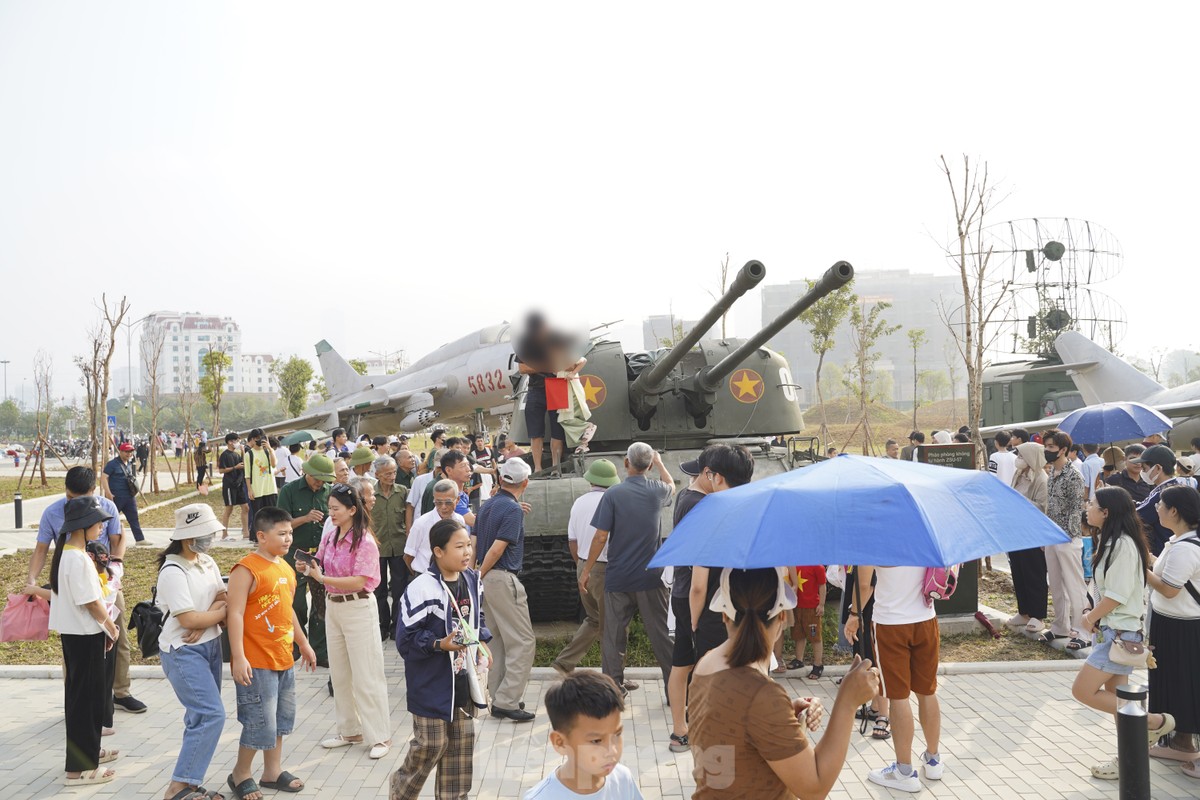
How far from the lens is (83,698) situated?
233 inches

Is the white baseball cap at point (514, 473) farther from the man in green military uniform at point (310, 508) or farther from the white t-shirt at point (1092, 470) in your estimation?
the white t-shirt at point (1092, 470)

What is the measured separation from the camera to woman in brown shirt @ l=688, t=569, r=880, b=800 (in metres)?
2.93

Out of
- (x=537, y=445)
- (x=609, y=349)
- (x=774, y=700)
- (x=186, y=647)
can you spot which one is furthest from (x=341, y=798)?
(x=609, y=349)

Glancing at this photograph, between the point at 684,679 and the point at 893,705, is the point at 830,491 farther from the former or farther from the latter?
the point at 684,679

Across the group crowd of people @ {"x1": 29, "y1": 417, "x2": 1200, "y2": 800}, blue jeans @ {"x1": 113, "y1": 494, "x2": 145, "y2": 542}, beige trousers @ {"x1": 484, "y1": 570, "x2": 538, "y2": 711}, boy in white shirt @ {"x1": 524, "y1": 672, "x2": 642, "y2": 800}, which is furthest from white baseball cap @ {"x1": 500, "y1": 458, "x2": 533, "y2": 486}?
blue jeans @ {"x1": 113, "y1": 494, "x2": 145, "y2": 542}

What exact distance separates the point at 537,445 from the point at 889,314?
282ft

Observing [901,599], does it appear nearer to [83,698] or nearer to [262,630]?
[262,630]

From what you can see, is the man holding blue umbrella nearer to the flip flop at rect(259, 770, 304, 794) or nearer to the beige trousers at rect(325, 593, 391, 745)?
the beige trousers at rect(325, 593, 391, 745)

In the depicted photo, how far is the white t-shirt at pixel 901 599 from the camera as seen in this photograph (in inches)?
220

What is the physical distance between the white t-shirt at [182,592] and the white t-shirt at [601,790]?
3.06m

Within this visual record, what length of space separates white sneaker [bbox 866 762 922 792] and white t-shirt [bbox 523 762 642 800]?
3.24 meters

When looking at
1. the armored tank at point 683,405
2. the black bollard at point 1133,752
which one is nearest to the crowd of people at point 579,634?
the black bollard at point 1133,752

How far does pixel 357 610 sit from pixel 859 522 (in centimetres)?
405

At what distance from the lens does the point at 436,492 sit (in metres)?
6.71
